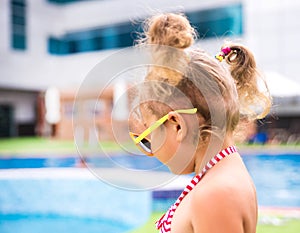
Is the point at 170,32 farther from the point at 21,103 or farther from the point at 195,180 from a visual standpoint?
the point at 21,103

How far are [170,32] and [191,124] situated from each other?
8.5 inches

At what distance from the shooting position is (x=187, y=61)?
3.33ft

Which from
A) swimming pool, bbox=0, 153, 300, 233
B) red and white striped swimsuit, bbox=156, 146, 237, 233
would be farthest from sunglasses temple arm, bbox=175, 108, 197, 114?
swimming pool, bbox=0, 153, 300, 233

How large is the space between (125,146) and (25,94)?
945 inches

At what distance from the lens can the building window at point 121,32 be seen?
61.3 feet

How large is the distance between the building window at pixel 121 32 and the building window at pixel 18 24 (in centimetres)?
159

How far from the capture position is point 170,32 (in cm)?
105

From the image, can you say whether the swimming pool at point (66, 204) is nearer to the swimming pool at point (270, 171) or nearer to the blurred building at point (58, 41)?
the swimming pool at point (270, 171)

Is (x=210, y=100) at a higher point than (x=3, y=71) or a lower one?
higher

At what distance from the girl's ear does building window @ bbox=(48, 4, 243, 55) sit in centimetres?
1657

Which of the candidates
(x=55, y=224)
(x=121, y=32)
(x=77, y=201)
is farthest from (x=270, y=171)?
(x=121, y=32)

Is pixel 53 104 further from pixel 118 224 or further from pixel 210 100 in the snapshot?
pixel 210 100

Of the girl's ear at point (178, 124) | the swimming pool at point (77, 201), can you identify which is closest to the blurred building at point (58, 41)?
the swimming pool at point (77, 201)

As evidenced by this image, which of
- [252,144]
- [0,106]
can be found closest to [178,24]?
[252,144]
